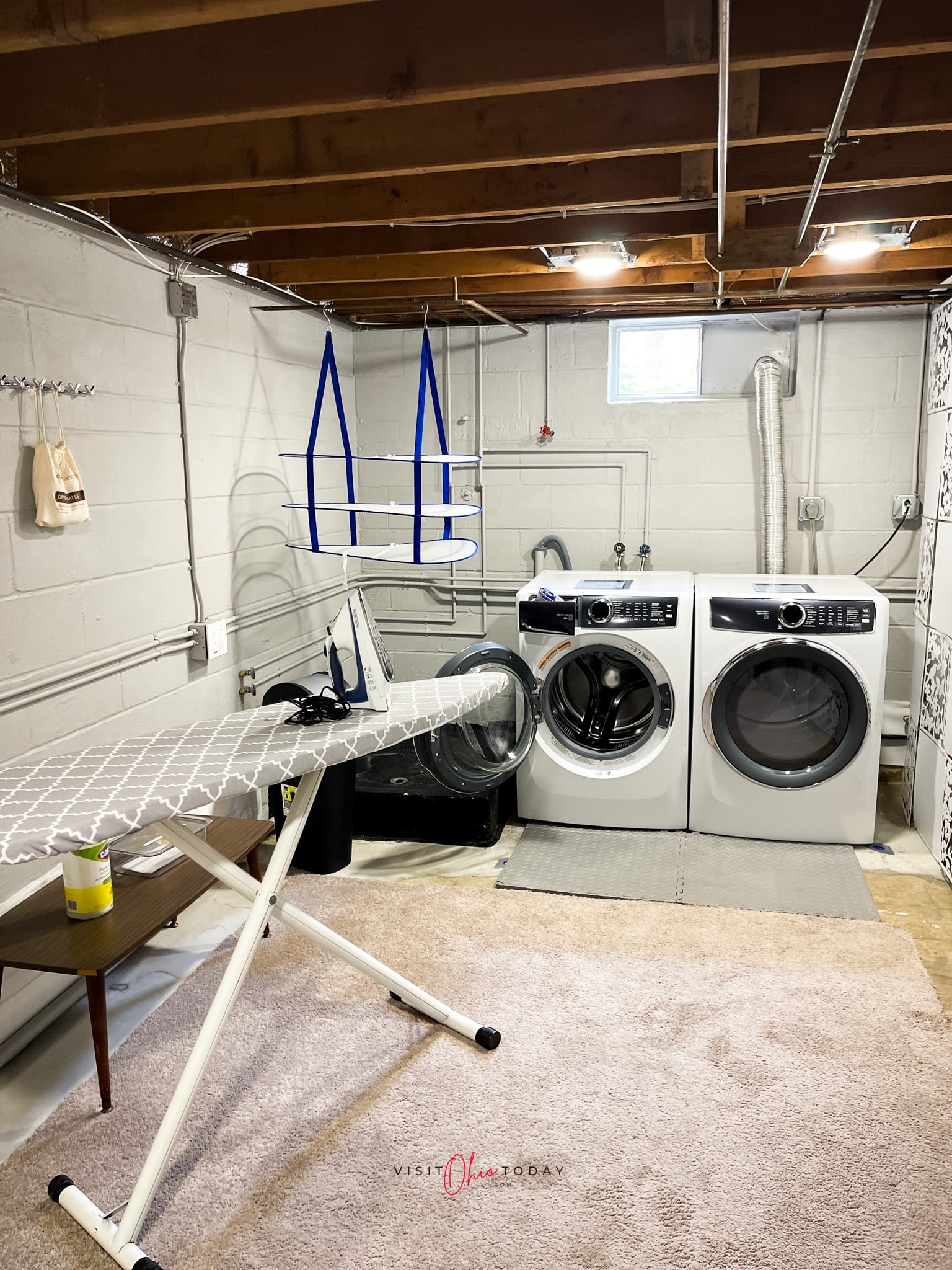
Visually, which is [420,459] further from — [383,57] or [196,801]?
[196,801]

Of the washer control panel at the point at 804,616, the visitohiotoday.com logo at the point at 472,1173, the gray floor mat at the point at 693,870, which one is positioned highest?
the washer control panel at the point at 804,616

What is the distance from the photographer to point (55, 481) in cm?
249

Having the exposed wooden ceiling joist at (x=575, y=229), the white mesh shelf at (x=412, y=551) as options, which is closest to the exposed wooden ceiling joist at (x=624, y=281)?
the exposed wooden ceiling joist at (x=575, y=229)

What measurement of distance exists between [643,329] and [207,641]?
2587 millimetres

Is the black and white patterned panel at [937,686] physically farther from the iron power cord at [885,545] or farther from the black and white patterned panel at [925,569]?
the iron power cord at [885,545]

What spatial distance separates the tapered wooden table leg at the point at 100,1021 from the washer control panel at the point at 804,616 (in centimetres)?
257

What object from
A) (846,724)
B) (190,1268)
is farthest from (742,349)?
(190,1268)

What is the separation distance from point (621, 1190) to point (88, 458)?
238 cm

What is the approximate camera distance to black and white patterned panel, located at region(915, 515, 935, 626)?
12.7 ft

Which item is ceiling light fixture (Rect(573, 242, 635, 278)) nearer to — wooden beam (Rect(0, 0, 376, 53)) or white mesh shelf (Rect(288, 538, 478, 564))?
white mesh shelf (Rect(288, 538, 478, 564))

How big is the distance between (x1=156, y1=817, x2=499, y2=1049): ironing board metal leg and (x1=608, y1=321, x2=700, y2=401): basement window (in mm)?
3032

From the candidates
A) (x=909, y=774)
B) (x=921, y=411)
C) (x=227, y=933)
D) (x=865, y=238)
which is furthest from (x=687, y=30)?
(x=909, y=774)

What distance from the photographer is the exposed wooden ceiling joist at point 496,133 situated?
1979 mm

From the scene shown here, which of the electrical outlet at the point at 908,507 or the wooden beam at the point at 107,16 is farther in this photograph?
the electrical outlet at the point at 908,507
